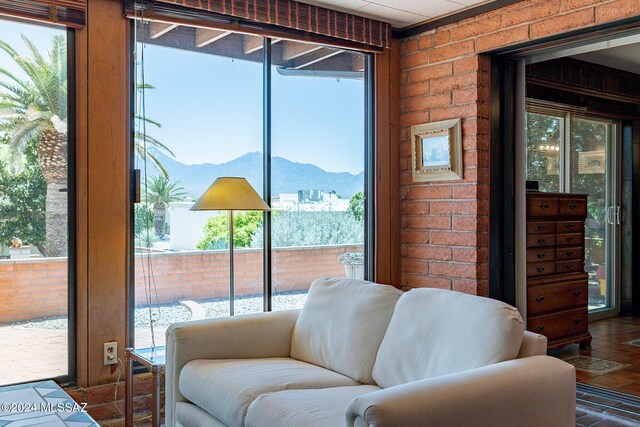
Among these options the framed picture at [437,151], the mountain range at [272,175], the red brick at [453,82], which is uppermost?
the red brick at [453,82]

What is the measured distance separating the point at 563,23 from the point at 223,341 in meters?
2.47

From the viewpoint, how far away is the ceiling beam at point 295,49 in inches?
154

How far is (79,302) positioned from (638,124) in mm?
5680

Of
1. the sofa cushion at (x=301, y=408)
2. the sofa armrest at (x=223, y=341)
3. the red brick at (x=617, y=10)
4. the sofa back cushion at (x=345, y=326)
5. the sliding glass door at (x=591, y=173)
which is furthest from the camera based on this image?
the sliding glass door at (x=591, y=173)

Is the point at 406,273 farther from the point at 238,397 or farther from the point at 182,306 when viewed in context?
the point at 238,397

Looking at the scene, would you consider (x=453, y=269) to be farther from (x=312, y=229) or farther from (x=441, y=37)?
(x=441, y=37)

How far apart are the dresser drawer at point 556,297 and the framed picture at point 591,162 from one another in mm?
1508

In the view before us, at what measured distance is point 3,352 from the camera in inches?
121

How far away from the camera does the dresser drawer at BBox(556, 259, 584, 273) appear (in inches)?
180

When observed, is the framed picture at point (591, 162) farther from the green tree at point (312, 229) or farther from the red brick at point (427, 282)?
the green tree at point (312, 229)

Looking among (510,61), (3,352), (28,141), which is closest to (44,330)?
(3,352)

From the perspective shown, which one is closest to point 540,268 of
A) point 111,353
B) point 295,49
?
point 295,49

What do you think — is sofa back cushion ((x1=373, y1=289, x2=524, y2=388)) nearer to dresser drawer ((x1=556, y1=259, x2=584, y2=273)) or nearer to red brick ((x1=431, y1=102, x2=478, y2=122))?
red brick ((x1=431, y1=102, x2=478, y2=122))

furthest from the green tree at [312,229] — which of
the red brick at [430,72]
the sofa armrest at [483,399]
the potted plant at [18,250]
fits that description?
the sofa armrest at [483,399]
